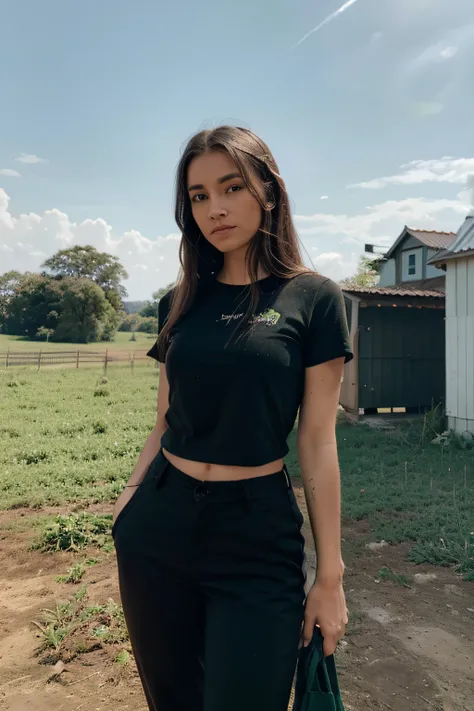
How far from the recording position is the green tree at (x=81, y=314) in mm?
43125

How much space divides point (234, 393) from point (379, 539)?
385cm

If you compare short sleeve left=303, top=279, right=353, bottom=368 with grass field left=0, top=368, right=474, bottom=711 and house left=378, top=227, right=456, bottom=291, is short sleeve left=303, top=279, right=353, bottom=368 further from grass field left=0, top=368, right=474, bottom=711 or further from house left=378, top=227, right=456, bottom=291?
house left=378, top=227, right=456, bottom=291

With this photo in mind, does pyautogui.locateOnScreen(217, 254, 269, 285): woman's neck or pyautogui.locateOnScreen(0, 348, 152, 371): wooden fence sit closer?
pyautogui.locateOnScreen(217, 254, 269, 285): woman's neck

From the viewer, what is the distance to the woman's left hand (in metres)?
1.35

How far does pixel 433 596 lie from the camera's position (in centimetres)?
365

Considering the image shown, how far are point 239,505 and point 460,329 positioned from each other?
8221 millimetres

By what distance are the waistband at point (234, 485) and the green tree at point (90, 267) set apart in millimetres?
52265

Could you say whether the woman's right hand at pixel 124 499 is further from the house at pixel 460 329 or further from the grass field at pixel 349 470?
the house at pixel 460 329

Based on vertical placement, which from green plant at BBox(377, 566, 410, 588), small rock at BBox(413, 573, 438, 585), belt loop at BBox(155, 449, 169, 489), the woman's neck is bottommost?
small rock at BBox(413, 573, 438, 585)

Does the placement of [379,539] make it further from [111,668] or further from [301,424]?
[301,424]

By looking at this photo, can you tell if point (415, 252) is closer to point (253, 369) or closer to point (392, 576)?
point (392, 576)

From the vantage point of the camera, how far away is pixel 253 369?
1.36 metres

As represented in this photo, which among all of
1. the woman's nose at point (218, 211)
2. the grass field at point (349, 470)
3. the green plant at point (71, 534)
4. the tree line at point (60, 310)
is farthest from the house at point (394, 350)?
the tree line at point (60, 310)

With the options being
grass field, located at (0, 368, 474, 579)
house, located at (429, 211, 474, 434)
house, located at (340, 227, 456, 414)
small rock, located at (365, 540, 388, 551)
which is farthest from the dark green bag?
house, located at (340, 227, 456, 414)
